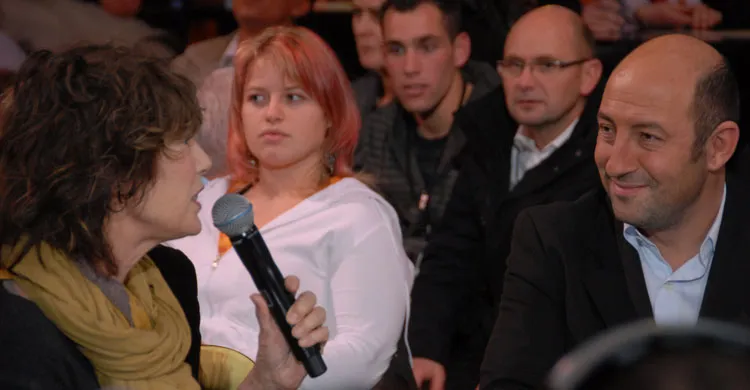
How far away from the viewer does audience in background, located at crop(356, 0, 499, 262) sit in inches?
128

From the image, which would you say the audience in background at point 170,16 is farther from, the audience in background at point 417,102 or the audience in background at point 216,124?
the audience in background at point 216,124

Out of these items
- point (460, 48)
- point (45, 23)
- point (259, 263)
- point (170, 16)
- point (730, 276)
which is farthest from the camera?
point (170, 16)

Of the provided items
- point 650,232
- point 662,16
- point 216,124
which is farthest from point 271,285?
point 662,16

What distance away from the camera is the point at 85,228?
1.63 meters

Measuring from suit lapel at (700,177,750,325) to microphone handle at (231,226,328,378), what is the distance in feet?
2.49

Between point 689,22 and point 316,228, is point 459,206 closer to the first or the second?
point 316,228

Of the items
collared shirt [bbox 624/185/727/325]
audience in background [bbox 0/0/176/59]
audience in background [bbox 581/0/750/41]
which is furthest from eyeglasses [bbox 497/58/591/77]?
audience in background [bbox 0/0/176/59]

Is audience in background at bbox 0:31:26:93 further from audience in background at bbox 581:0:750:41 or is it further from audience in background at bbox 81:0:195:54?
audience in background at bbox 581:0:750:41

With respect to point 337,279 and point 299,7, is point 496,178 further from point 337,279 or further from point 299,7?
point 299,7

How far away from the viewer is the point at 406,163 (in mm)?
3301

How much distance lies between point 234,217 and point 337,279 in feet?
2.48

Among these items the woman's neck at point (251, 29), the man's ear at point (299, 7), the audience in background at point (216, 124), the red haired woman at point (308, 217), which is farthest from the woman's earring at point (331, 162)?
the man's ear at point (299, 7)

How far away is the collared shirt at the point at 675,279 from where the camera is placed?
198 cm

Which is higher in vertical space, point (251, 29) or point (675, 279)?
point (675, 279)
